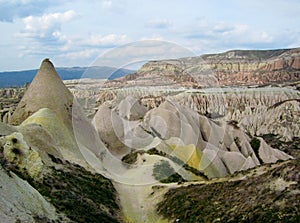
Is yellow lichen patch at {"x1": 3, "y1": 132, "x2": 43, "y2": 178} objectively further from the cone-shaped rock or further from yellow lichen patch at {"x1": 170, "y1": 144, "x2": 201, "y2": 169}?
yellow lichen patch at {"x1": 170, "y1": 144, "x2": 201, "y2": 169}

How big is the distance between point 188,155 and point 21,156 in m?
17.2

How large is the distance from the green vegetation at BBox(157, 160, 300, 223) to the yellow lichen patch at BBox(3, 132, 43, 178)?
6.28 metres

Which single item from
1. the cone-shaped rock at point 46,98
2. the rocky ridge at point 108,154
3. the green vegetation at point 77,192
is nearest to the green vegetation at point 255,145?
the rocky ridge at point 108,154

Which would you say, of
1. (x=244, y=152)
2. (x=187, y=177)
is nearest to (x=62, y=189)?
(x=187, y=177)

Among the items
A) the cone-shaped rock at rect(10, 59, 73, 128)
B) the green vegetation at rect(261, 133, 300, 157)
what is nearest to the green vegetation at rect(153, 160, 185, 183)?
the cone-shaped rock at rect(10, 59, 73, 128)

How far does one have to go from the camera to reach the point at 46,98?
3017 centimetres

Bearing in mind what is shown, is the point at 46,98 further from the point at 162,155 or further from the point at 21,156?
the point at 21,156

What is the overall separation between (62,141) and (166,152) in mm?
9266

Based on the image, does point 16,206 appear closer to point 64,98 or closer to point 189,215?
point 189,215

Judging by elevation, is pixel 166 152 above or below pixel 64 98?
below

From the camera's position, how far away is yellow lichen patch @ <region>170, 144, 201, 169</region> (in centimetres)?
3154

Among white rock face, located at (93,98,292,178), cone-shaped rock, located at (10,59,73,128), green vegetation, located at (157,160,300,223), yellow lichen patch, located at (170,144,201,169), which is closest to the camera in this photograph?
green vegetation, located at (157,160,300,223)

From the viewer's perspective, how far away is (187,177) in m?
27.6

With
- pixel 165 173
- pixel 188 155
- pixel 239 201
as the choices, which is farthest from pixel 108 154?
pixel 239 201
